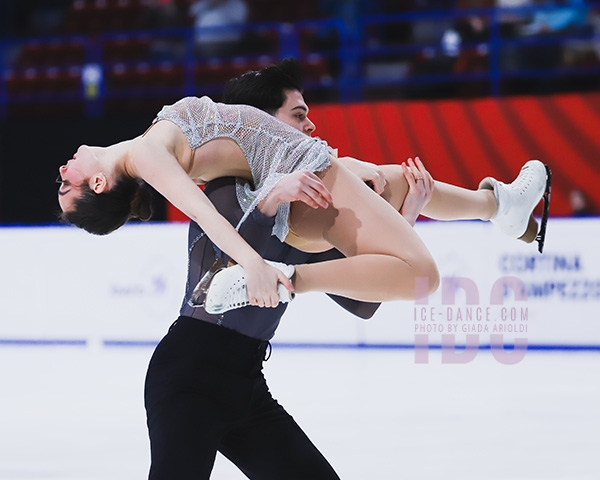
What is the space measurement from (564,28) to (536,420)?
15.1 ft

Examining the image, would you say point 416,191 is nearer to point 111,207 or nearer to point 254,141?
point 254,141

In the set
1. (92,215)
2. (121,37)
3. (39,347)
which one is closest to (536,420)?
(92,215)

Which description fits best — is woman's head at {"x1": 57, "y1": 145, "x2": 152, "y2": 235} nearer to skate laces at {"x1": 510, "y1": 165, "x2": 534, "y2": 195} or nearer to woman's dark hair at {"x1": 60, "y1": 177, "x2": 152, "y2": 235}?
woman's dark hair at {"x1": 60, "y1": 177, "x2": 152, "y2": 235}

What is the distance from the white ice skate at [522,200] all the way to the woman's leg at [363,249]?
2.46 feet

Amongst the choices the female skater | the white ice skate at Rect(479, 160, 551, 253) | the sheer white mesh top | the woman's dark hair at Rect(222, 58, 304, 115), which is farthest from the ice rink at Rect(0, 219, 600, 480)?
the woman's dark hair at Rect(222, 58, 304, 115)

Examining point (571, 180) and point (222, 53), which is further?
point (222, 53)

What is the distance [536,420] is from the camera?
4.17 metres

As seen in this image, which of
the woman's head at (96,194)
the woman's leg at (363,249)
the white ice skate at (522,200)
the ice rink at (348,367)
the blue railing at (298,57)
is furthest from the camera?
the blue railing at (298,57)

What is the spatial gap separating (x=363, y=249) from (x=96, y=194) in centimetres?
82

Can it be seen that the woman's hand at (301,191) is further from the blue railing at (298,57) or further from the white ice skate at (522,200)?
the blue railing at (298,57)

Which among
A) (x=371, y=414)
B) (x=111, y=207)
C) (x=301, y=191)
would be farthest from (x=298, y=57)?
(x=301, y=191)

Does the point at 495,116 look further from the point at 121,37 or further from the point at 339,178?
the point at 339,178

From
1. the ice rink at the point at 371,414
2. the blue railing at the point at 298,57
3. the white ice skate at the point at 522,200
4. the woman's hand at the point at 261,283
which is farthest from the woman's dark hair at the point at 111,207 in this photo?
the blue railing at the point at 298,57

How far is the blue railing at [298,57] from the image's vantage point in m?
7.77
